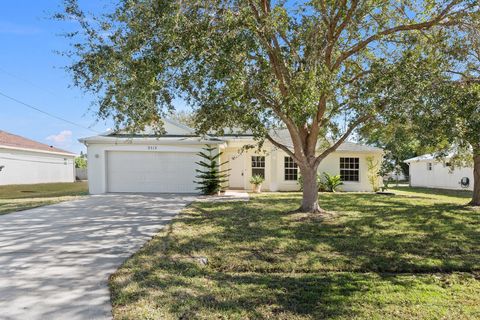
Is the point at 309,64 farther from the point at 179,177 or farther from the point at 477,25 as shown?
the point at 179,177

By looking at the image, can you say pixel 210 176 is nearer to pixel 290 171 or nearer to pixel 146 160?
pixel 146 160

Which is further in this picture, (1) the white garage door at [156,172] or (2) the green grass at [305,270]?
(1) the white garage door at [156,172]

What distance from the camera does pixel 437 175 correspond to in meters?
26.4

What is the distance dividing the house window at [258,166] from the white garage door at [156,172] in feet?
12.5

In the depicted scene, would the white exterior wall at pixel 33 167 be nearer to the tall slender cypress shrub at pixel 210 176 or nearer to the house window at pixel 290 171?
Answer: the tall slender cypress shrub at pixel 210 176

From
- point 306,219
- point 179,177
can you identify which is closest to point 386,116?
point 306,219

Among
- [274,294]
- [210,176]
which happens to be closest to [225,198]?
[210,176]

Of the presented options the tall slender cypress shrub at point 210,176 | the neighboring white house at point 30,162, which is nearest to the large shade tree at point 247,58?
the tall slender cypress shrub at point 210,176

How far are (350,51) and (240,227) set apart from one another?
566 centimetres

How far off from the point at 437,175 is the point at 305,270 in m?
24.6

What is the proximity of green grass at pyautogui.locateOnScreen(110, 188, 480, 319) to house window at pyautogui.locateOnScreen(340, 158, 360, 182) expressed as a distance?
1111 cm

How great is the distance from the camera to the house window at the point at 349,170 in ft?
69.2

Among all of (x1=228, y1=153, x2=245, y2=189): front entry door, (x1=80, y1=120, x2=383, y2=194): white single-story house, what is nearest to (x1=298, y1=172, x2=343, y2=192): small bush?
(x1=228, y1=153, x2=245, y2=189): front entry door

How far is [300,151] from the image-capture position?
10.8 meters
